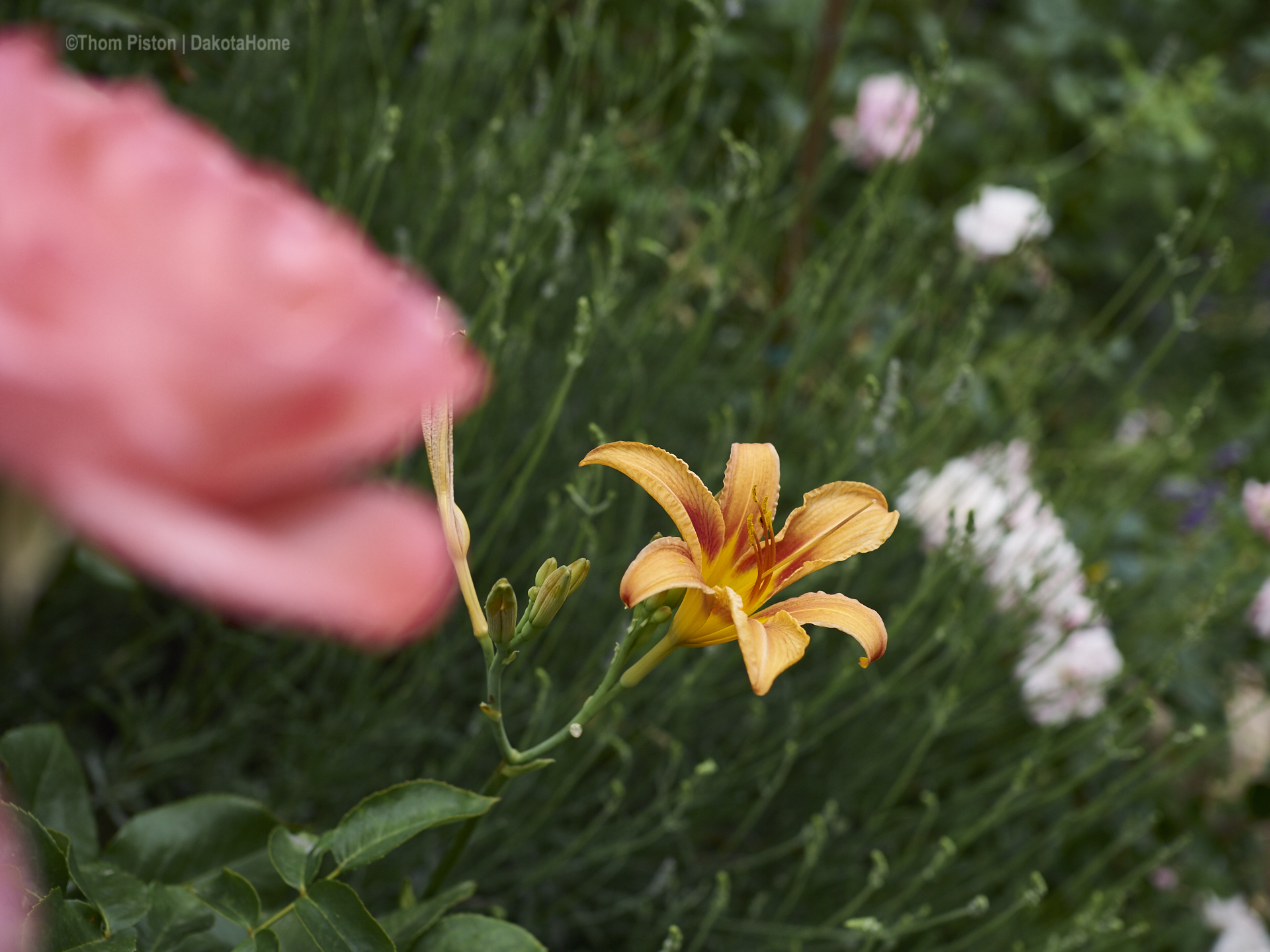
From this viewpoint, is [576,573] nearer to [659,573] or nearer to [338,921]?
[659,573]

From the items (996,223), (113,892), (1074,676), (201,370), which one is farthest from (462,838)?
(996,223)

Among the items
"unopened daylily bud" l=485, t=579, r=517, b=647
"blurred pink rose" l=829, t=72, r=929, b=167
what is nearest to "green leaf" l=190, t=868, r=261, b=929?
"unopened daylily bud" l=485, t=579, r=517, b=647

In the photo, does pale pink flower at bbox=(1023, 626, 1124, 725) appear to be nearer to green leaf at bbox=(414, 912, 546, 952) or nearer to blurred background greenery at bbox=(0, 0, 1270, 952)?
blurred background greenery at bbox=(0, 0, 1270, 952)

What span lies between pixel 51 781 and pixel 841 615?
0.40 metres

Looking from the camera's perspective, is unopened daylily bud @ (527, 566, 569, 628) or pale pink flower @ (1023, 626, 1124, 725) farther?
pale pink flower @ (1023, 626, 1124, 725)

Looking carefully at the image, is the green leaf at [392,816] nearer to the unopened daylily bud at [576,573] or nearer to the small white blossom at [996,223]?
the unopened daylily bud at [576,573]

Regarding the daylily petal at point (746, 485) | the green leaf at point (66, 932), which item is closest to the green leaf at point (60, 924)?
the green leaf at point (66, 932)

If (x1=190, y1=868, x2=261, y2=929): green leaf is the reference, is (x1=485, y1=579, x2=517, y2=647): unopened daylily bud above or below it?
above

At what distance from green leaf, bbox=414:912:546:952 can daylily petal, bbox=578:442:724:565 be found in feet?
0.58

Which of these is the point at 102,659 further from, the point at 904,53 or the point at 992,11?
the point at 992,11

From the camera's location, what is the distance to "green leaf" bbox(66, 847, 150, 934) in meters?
0.41

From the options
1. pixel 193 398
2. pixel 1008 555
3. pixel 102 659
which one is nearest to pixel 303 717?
pixel 102 659

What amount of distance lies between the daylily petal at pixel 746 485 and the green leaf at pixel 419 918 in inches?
8.2

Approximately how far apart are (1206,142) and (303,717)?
6.47 ft
